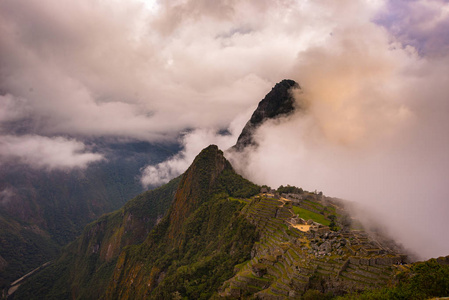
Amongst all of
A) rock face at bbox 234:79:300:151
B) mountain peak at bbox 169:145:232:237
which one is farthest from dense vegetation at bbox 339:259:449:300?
rock face at bbox 234:79:300:151

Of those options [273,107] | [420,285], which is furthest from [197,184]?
[420,285]

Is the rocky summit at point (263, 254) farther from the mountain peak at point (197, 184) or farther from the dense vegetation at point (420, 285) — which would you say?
the mountain peak at point (197, 184)

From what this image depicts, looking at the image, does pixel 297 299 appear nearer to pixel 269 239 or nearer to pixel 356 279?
pixel 356 279

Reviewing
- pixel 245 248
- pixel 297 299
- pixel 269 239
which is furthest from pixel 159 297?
pixel 297 299

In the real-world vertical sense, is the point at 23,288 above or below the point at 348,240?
below

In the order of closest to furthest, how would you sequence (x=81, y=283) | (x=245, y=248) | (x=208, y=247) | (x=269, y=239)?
(x=269, y=239) < (x=245, y=248) < (x=208, y=247) < (x=81, y=283)

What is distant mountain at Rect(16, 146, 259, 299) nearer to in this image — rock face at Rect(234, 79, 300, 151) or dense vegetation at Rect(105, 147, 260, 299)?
dense vegetation at Rect(105, 147, 260, 299)

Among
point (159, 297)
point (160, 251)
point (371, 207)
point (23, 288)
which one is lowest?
point (23, 288)
